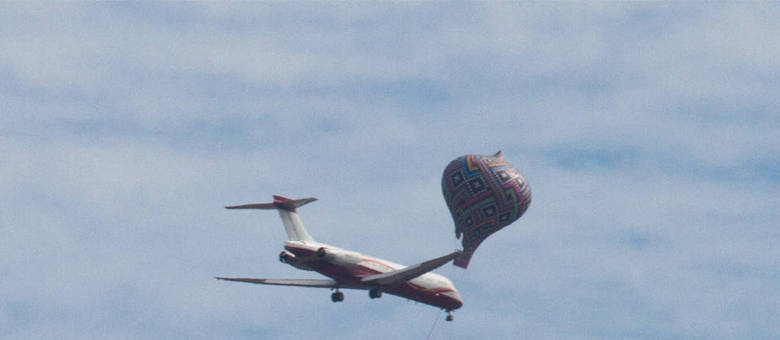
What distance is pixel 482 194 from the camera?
368 feet

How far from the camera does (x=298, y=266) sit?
10331 cm

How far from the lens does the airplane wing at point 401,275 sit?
340ft

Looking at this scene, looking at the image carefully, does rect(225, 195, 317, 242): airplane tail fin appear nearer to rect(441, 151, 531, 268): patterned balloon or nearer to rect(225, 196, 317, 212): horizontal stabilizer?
rect(225, 196, 317, 212): horizontal stabilizer

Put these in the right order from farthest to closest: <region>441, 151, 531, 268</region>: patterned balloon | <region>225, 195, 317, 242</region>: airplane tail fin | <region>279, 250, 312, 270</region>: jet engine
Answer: <region>441, 151, 531, 268</region>: patterned balloon → <region>225, 195, 317, 242</region>: airplane tail fin → <region>279, 250, 312, 270</region>: jet engine

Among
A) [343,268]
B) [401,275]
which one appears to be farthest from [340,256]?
[401,275]

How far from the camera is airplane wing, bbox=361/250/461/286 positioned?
340 feet

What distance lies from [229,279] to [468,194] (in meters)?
17.8

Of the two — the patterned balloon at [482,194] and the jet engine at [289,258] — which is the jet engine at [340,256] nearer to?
the jet engine at [289,258]

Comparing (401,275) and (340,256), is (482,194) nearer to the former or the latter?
(401,275)

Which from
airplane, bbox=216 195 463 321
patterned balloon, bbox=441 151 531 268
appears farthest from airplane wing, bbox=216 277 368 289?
patterned balloon, bbox=441 151 531 268

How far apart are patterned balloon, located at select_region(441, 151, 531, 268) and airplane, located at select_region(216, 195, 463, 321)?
419 cm

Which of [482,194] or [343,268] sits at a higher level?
[482,194]

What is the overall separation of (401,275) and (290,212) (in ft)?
26.9

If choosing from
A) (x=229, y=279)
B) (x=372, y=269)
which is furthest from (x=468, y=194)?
(x=229, y=279)
